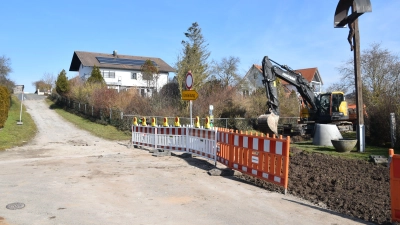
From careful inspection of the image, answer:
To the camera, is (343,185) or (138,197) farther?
(343,185)

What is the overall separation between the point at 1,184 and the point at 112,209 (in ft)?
13.0

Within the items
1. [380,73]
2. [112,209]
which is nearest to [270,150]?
[112,209]

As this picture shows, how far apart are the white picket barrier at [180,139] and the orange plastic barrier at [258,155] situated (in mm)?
1079

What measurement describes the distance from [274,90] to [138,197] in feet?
51.4

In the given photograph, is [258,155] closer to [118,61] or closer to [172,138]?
[172,138]

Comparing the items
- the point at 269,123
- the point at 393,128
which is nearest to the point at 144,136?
the point at 269,123

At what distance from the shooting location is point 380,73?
3369 cm

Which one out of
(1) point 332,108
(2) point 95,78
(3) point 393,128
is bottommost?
(3) point 393,128

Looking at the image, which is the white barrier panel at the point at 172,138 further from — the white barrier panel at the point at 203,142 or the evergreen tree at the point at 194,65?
the evergreen tree at the point at 194,65

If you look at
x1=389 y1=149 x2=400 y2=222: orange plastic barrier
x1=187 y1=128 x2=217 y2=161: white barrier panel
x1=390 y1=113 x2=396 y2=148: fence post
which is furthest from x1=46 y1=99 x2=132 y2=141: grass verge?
x1=389 y1=149 x2=400 y2=222: orange plastic barrier

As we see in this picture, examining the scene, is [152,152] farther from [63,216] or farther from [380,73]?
[380,73]

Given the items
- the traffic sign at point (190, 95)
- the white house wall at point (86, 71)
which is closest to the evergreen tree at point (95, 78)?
the white house wall at point (86, 71)

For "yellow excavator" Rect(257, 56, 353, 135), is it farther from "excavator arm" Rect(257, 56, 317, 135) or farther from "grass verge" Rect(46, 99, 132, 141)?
"grass verge" Rect(46, 99, 132, 141)

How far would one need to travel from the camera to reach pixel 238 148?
33.5 ft
